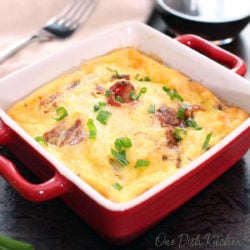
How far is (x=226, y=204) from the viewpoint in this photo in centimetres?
140

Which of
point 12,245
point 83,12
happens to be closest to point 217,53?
point 83,12

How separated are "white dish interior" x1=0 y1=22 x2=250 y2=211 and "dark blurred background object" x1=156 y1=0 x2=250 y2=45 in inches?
9.1

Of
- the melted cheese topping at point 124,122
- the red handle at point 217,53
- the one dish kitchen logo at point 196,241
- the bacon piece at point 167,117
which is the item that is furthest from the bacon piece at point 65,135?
the red handle at point 217,53

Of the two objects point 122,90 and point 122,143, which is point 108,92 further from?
point 122,143

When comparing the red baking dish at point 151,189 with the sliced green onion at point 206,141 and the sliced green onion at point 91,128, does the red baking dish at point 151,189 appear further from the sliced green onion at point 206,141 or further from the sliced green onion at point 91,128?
the sliced green onion at point 91,128

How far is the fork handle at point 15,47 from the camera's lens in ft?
6.11

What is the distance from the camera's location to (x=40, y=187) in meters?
1.16

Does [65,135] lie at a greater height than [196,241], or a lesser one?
greater

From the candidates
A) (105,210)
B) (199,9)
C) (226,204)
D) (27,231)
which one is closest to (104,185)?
(105,210)

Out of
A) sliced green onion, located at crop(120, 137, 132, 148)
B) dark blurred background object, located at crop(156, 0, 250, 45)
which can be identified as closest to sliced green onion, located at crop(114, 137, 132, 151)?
sliced green onion, located at crop(120, 137, 132, 148)

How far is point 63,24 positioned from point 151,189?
42.5 inches

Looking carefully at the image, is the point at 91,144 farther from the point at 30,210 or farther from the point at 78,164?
the point at 30,210

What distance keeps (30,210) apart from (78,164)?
0.21m

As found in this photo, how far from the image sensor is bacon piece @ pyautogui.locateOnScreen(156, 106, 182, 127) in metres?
1.44
